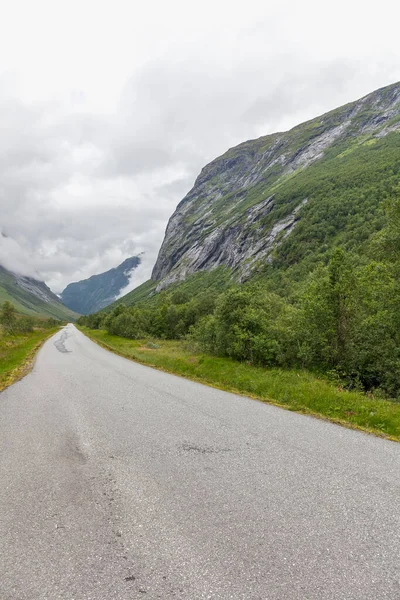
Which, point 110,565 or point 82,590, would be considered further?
A: point 110,565

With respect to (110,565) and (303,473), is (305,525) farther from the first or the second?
(110,565)

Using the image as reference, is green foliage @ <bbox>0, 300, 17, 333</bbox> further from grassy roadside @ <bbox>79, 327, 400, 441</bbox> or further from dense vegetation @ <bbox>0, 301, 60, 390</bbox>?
grassy roadside @ <bbox>79, 327, 400, 441</bbox>

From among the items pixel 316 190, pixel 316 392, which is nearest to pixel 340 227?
pixel 316 190

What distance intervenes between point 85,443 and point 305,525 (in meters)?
6.18

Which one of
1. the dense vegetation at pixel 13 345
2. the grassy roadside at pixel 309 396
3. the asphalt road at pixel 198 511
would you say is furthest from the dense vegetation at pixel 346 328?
the dense vegetation at pixel 13 345

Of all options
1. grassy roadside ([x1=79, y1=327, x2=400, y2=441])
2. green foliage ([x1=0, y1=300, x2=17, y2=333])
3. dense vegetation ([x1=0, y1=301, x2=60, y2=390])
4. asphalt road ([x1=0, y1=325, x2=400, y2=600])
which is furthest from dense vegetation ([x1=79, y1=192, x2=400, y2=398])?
green foliage ([x1=0, y1=300, x2=17, y2=333])

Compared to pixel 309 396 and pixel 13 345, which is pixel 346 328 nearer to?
pixel 309 396

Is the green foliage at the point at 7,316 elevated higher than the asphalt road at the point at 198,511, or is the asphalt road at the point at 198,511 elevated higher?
the green foliage at the point at 7,316

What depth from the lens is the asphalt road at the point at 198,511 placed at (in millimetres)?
3635

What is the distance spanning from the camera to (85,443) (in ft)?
27.9

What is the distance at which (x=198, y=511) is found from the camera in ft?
16.6

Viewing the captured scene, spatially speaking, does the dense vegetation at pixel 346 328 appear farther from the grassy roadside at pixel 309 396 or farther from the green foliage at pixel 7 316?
the green foliage at pixel 7 316

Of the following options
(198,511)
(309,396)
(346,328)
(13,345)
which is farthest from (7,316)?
(198,511)

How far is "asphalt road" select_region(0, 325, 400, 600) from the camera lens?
3635 mm
